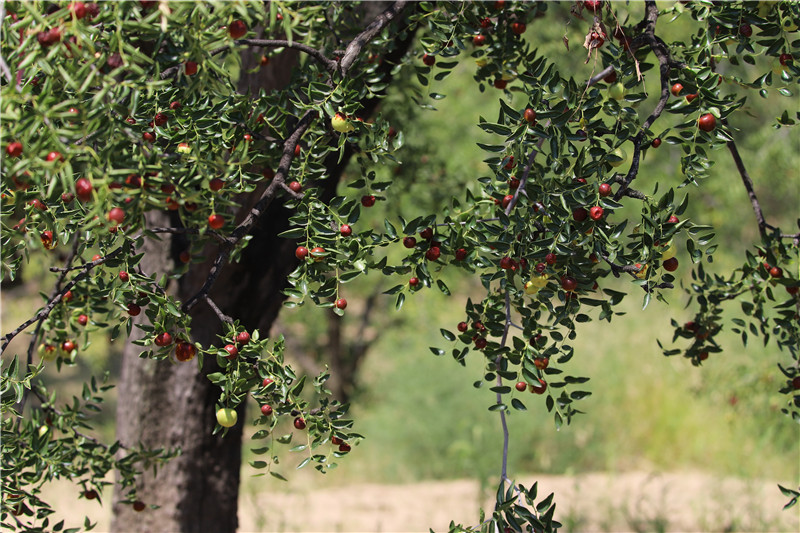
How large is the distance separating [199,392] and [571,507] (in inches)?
87.9

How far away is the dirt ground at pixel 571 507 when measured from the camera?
12.8 ft

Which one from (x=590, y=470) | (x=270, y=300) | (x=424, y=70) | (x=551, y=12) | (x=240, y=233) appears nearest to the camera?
(x=240, y=233)

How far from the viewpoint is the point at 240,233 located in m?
1.37

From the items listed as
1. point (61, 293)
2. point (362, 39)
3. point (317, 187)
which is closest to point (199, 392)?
point (61, 293)

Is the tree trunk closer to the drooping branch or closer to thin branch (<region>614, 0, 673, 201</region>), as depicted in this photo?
the drooping branch

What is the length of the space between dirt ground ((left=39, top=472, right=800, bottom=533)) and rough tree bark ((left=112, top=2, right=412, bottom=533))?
1162 millimetres

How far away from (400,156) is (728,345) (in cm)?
470

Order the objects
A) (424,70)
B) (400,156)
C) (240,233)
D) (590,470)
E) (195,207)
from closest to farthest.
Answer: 1. (195,207)
2. (240,233)
3. (424,70)
4. (400,156)
5. (590,470)

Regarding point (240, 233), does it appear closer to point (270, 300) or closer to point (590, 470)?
point (270, 300)

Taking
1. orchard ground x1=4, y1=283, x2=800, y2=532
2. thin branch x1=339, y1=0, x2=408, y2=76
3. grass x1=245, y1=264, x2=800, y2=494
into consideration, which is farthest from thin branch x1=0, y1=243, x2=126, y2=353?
grass x1=245, y1=264, x2=800, y2=494

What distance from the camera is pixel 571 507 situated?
3725 millimetres

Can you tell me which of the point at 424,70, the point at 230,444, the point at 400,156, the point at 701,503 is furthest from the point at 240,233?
the point at 701,503

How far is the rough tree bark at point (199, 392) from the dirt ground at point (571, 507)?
116cm

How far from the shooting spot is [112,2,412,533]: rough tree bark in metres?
2.32
